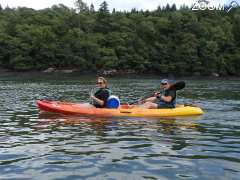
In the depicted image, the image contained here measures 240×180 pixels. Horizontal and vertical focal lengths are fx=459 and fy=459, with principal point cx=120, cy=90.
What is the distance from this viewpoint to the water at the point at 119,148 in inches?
357

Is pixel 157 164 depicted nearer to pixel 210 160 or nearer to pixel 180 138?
pixel 210 160

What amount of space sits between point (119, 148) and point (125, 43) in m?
87.2

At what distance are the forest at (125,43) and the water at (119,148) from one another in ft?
237

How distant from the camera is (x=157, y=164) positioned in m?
9.66

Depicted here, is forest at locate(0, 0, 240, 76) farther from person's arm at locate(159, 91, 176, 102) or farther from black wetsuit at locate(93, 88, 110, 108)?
black wetsuit at locate(93, 88, 110, 108)

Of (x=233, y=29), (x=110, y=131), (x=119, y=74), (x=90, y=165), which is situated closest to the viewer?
(x=90, y=165)

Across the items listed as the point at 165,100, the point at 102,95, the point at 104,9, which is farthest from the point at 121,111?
the point at 104,9

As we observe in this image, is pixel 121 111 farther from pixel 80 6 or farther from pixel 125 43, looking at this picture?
pixel 80 6

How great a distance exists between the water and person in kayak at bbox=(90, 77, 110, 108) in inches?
48.3

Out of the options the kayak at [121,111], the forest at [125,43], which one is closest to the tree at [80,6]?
the forest at [125,43]

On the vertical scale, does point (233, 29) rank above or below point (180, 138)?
above

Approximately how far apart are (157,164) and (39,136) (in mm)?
4782

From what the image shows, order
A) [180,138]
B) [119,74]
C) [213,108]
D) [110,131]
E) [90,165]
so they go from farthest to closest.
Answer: [119,74] → [213,108] → [110,131] → [180,138] → [90,165]

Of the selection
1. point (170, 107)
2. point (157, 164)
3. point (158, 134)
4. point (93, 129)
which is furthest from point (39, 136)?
point (170, 107)
